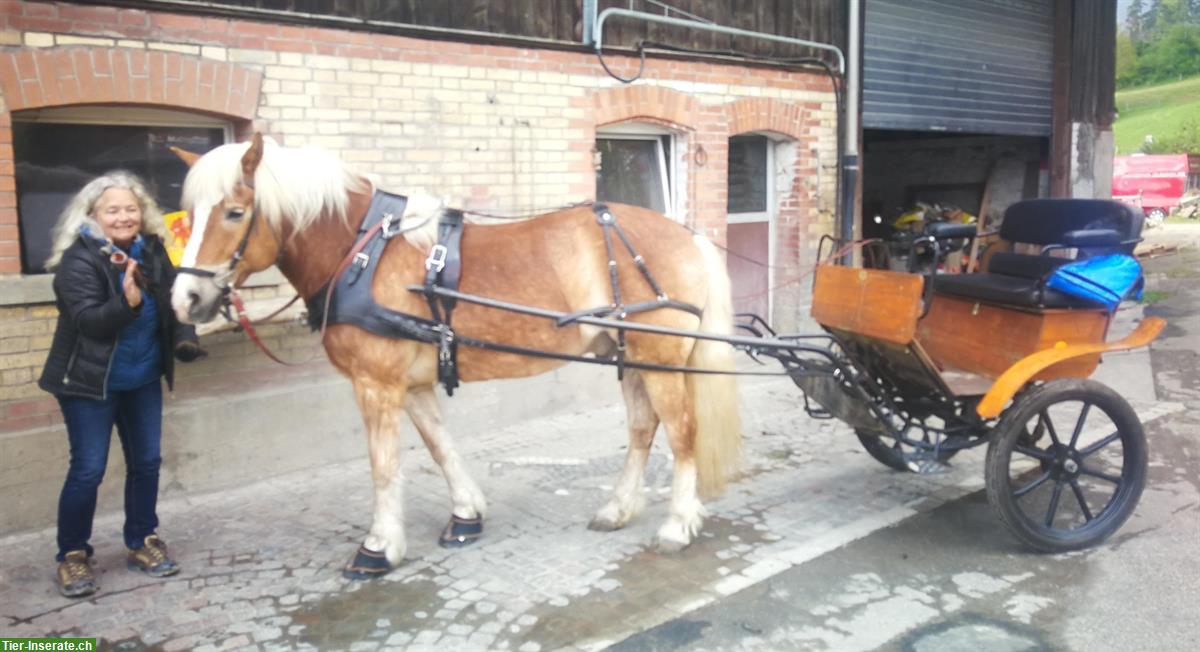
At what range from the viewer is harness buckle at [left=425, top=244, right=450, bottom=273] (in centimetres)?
429

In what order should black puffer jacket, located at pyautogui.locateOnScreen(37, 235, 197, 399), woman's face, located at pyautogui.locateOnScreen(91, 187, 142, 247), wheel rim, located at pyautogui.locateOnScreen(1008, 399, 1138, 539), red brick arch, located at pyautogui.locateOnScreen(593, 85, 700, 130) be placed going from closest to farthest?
black puffer jacket, located at pyautogui.locateOnScreen(37, 235, 197, 399) → woman's face, located at pyautogui.locateOnScreen(91, 187, 142, 247) → wheel rim, located at pyautogui.locateOnScreen(1008, 399, 1138, 539) → red brick arch, located at pyautogui.locateOnScreen(593, 85, 700, 130)

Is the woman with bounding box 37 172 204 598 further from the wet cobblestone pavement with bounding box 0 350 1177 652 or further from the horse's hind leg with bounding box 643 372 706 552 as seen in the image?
the horse's hind leg with bounding box 643 372 706 552

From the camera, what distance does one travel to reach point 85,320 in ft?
13.1

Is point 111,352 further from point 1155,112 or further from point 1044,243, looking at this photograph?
point 1155,112

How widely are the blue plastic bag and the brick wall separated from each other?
381 cm

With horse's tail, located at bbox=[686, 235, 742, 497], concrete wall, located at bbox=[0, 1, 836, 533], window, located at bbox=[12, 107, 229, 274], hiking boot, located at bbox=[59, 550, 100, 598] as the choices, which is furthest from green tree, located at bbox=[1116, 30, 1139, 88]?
hiking boot, located at bbox=[59, 550, 100, 598]

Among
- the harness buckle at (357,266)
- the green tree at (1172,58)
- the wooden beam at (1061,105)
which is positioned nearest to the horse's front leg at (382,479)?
the harness buckle at (357,266)

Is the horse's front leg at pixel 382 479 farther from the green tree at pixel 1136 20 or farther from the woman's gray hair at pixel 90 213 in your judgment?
the green tree at pixel 1136 20

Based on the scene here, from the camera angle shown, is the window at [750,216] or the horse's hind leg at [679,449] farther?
the window at [750,216]

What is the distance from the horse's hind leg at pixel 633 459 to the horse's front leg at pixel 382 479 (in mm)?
1122

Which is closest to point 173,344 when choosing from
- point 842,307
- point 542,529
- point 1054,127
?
point 542,529

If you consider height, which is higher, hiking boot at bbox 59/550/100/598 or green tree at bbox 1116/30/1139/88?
green tree at bbox 1116/30/1139/88

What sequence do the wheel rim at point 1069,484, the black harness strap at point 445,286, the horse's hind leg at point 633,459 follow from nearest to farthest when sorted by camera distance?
the black harness strap at point 445,286 → the wheel rim at point 1069,484 → the horse's hind leg at point 633,459

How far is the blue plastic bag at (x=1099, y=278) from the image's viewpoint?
4547mm
